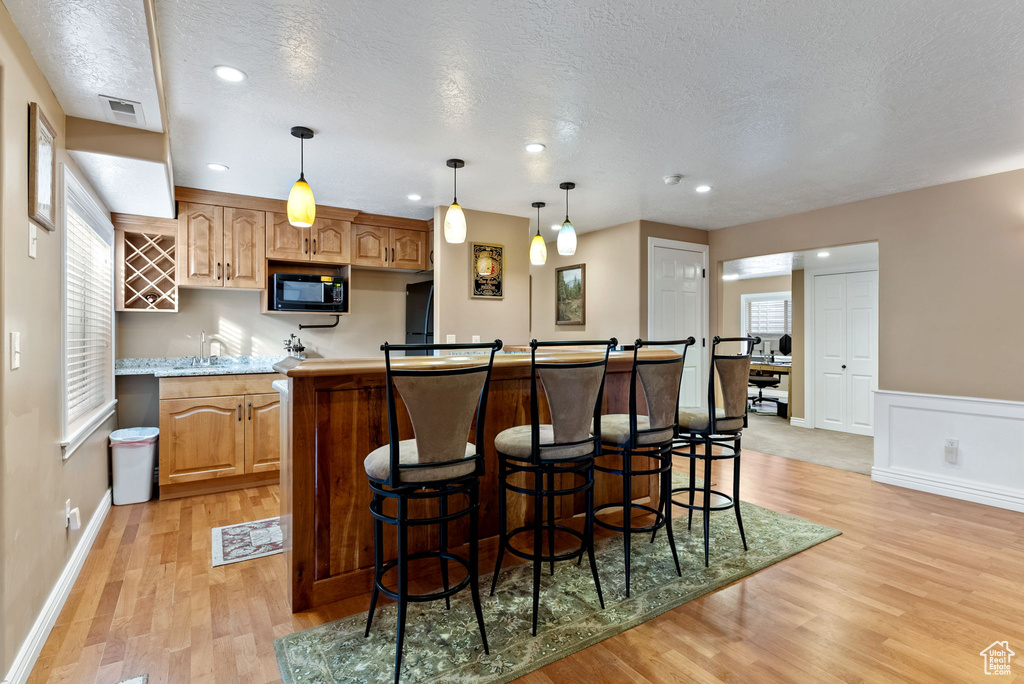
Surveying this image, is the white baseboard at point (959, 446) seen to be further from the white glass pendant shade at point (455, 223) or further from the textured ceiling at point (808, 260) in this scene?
the white glass pendant shade at point (455, 223)

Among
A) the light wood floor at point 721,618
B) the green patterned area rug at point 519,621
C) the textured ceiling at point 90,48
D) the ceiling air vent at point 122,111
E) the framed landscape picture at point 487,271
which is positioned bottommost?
the light wood floor at point 721,618

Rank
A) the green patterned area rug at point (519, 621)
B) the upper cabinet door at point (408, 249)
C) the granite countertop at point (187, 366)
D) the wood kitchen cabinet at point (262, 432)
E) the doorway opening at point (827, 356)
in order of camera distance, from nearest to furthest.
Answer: the green patterned area rug at point (519, 621) → the granite countertop at point (187, 366) → the wood kitchen cabinet at point (262, 432) → the upper cabinet door at point (408, 249) → the doorway opening at point (827, 356)

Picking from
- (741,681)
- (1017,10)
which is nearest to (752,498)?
(741,681)

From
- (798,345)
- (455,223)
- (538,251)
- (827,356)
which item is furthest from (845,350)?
(455,223)

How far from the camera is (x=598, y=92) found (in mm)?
2416

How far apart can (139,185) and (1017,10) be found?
4.24 metres

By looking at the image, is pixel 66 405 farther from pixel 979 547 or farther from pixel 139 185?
pixel 979 547

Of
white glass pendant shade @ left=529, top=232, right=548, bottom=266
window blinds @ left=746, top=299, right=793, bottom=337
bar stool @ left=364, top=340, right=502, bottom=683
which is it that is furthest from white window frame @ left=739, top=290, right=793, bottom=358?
bar stool @ left=364, top=340, right=502, bottom=683

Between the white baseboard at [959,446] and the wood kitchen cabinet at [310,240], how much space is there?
A: 4.90m

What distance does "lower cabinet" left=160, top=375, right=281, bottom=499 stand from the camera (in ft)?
11.9

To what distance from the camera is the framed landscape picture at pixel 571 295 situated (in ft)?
19.4

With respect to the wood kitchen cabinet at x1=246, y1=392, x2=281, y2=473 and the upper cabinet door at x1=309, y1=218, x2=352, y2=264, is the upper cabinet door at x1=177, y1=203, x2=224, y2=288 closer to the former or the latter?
the upper cabinet door at x1=309, y1=218, x2=352, y2=264

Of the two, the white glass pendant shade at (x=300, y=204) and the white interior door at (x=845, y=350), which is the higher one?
the white glass pendant shade at (x=300, y=204)

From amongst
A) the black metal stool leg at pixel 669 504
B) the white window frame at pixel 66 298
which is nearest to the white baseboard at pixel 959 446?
the black metal stool leg at pixel 669 504
